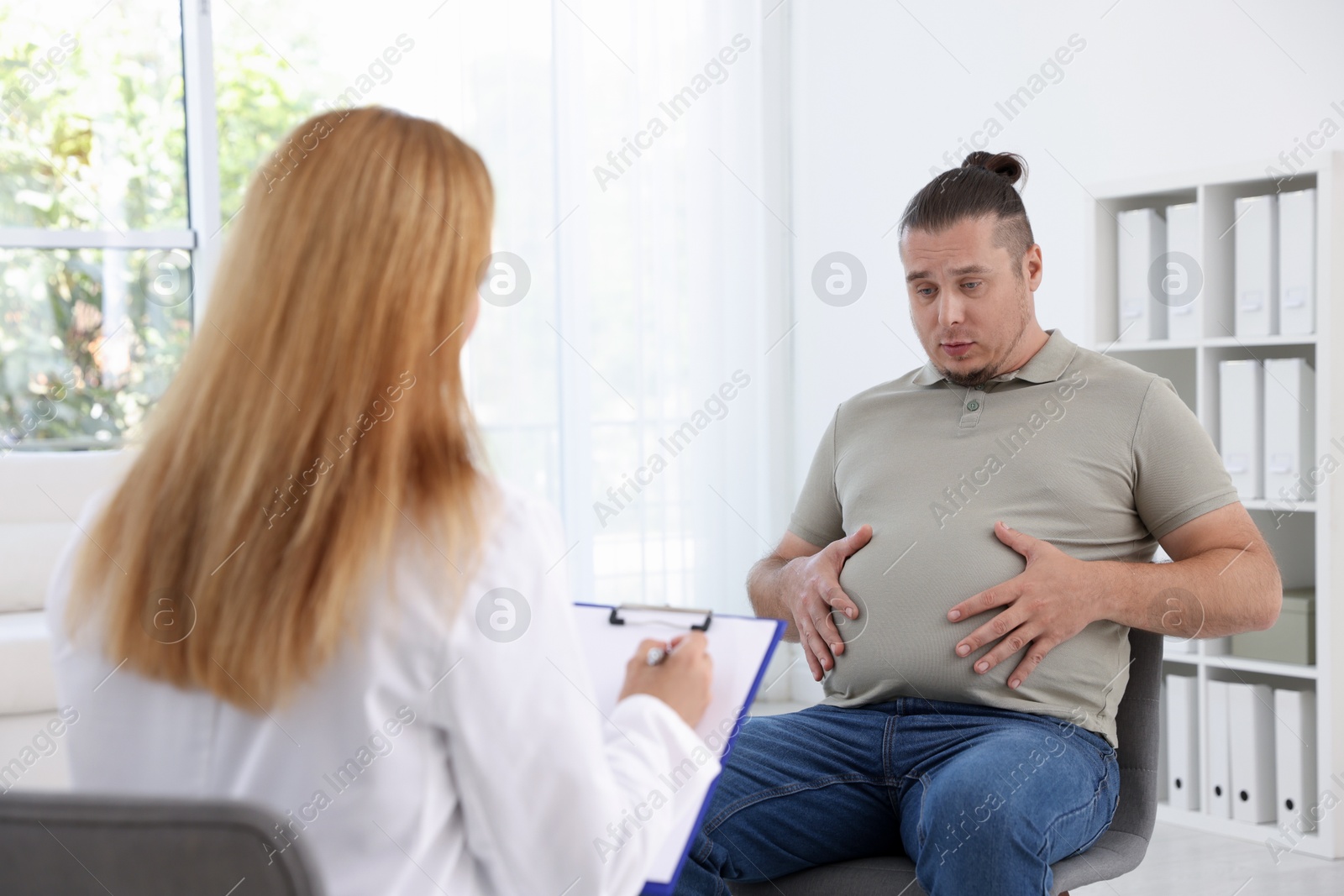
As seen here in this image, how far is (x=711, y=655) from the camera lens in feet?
3.51

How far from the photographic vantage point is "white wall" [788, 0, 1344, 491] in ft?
9.61

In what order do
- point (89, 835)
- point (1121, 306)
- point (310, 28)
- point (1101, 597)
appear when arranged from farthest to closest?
point (310, 28), point (1121, 306), point (1101, 597), point (89, 835)

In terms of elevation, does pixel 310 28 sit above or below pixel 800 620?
above

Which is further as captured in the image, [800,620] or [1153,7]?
[1153,7]

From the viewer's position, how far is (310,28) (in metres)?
3.66

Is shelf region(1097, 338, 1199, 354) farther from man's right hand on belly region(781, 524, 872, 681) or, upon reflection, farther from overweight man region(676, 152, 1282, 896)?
man's right hand on belly region(781, 524, 872, 681)

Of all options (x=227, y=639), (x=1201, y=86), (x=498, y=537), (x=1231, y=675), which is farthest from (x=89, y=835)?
(x=1201, y=86)

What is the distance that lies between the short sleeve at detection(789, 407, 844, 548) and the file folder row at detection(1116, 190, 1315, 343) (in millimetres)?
1371

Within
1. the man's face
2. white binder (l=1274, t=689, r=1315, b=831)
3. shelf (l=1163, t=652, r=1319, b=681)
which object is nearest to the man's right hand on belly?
the man's face

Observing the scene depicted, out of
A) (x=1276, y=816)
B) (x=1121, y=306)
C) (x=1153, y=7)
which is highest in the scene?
(x=1153, y=7)

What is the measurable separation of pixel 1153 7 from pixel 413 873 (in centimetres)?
313

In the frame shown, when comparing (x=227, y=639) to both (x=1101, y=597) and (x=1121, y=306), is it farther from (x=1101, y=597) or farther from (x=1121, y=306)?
(x=1121, y=306)

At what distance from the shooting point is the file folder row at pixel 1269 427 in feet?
8.62

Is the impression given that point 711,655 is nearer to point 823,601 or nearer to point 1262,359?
point 823,601
